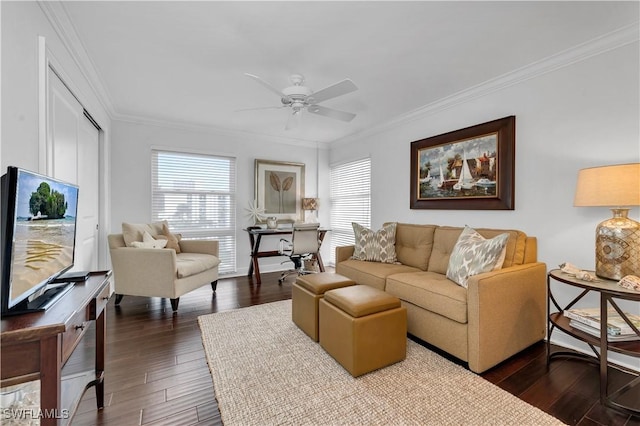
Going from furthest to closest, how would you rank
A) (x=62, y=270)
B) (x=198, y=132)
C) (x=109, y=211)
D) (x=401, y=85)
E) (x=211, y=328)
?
(x=198, y=132) < (x=109, y=211) < (x=401, y=85) < (x=211, y=328) < (x=62, y=270)

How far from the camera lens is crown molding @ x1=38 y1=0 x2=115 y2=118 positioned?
1.83m

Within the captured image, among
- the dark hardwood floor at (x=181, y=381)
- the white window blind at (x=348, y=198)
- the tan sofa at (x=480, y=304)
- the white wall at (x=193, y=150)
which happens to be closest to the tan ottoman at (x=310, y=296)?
the tan sofa at (x=480, y=304)

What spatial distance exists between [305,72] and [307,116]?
1353mm

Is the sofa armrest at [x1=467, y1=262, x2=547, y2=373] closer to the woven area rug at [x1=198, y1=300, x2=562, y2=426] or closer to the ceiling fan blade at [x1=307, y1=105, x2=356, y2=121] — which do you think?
the woven area rug at [x1=198, y1=300, x2=562, y2=426]

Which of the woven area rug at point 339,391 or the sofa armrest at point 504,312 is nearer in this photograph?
the woven area rug at point 339,391

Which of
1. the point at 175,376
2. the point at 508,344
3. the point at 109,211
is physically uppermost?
the point at 109,211

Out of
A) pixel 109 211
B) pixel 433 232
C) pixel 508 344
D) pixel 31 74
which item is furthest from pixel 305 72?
pixel 109 211

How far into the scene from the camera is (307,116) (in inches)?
160

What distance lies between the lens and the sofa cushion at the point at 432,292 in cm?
209

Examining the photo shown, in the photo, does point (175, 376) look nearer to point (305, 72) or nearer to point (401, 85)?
point (305, 72)

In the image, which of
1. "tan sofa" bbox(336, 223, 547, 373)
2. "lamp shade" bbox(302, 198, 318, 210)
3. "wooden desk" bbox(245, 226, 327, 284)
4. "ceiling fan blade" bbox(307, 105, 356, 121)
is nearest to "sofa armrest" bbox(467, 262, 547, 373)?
"tan sofa" bbox(336, 223, 547, 373)

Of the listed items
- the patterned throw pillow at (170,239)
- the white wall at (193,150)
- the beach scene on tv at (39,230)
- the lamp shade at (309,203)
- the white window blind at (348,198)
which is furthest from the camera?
the lamp shade at (309,203)

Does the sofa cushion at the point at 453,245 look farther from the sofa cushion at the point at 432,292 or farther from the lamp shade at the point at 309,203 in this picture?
the lamp shade at the point at 309,203

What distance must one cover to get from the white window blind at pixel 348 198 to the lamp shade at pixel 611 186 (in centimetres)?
302
